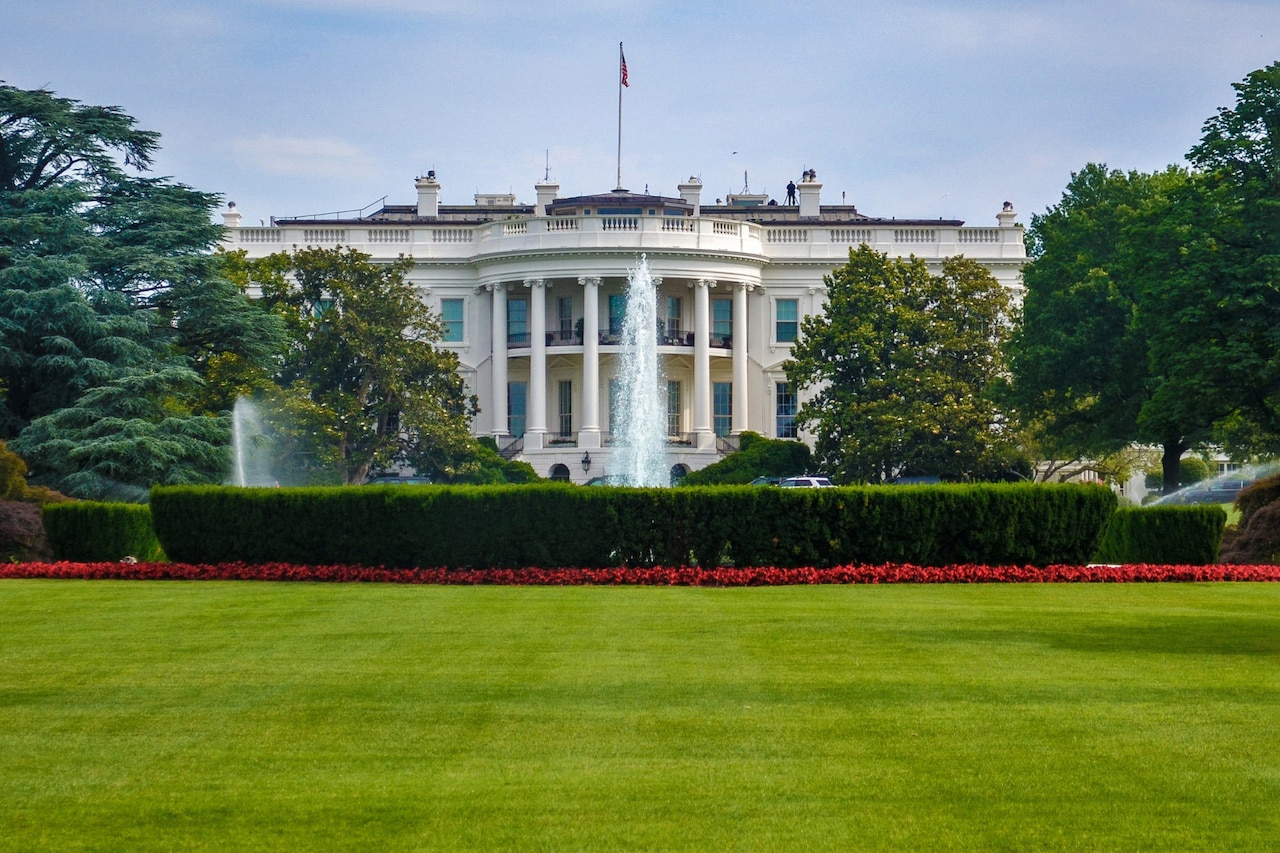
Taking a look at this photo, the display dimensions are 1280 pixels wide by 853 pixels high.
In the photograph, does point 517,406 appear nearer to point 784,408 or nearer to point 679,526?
point 784,408

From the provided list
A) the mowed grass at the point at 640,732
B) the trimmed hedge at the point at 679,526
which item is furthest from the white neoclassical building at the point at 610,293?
the mowed grass at the point at 640,732

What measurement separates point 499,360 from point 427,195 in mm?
12617

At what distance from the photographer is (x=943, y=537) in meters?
21.9

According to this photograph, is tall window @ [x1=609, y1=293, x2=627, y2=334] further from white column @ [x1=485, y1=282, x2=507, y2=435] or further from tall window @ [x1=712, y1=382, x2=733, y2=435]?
tall window @ [x1=712, y1=382, x2=733, y2=435]

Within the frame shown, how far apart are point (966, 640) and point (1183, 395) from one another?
2431cm

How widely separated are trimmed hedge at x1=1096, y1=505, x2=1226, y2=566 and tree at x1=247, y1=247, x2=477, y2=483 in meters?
29.4

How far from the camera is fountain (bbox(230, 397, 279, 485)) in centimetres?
3672

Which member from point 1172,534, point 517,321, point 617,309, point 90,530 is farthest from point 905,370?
point 90,530

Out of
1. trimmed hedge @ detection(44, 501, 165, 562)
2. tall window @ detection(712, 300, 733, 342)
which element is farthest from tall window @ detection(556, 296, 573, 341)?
trimmed hedge @ detection(44, 501, 165, 562)

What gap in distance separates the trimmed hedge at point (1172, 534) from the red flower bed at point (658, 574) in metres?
2.00

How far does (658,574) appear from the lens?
20.7 metres

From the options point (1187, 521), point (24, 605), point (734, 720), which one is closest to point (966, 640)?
point (734, 720)

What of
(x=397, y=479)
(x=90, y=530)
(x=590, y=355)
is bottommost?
(x=90, y=530)

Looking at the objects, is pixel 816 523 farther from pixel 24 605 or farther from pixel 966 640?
pixel 24 605
